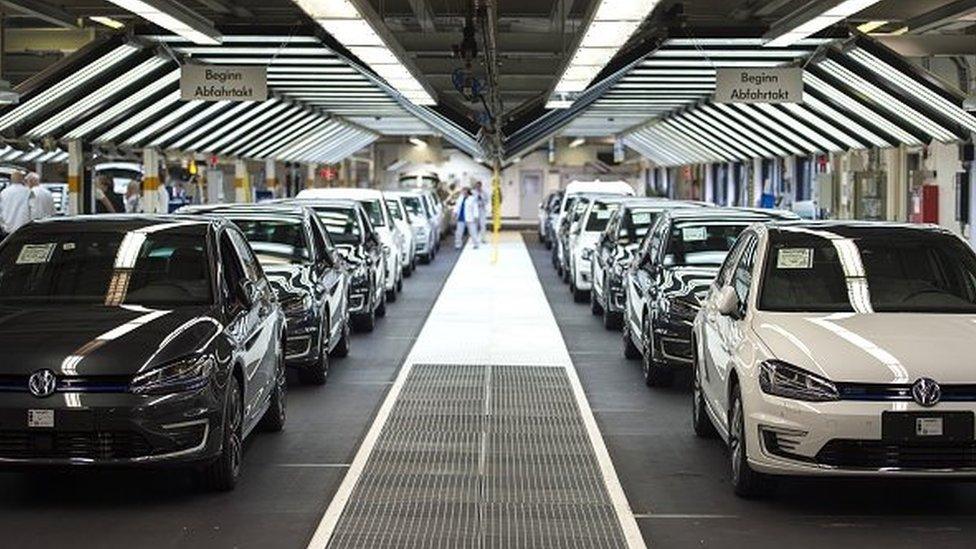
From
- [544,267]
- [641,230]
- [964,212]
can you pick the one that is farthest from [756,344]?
[544,267]

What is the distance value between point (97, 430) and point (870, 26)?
1862 centimetres

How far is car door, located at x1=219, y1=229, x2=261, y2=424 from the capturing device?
31.7ft

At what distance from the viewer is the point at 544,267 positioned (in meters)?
34.4

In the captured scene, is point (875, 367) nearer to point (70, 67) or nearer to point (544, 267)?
point (70, 67)

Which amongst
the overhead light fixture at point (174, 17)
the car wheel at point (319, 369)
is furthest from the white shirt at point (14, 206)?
the car wheel at point (319, 369)

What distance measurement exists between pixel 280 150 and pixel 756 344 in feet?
134

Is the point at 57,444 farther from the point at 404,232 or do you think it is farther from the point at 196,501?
the point at 404,232

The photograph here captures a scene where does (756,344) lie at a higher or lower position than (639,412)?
higher

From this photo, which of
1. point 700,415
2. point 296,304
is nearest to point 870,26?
point 296,304

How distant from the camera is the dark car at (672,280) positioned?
13.6m

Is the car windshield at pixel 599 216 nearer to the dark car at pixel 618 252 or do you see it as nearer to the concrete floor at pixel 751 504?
the dark car at pixel 618 252

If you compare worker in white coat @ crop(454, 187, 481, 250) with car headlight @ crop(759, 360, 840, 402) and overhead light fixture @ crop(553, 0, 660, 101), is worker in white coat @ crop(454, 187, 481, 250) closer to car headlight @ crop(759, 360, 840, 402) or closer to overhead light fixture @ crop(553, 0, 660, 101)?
overhead light fixture @ crop(553, 0, 660, 101)

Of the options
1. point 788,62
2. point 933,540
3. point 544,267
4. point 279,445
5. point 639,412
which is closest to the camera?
point 933,540

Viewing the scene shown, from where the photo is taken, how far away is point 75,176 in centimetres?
2903
